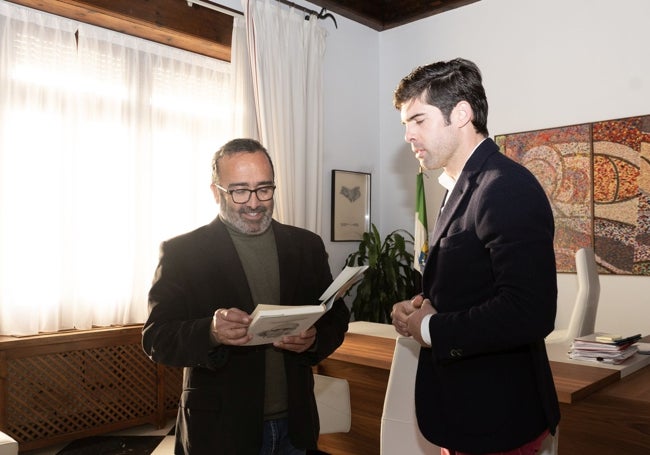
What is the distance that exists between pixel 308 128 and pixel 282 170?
53 cm

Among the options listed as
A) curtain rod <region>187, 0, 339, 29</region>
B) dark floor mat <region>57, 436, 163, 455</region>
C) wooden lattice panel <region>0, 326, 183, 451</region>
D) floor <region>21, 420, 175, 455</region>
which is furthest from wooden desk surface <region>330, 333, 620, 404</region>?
curtain rod <region>187, 0, 339, 29</region>

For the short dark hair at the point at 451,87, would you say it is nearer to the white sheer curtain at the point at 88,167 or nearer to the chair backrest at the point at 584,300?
the chair backrest at the point at 584,300

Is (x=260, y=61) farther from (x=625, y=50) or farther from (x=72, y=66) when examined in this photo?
(x=625, y=50)

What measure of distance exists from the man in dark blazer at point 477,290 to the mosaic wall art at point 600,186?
3.40 metres

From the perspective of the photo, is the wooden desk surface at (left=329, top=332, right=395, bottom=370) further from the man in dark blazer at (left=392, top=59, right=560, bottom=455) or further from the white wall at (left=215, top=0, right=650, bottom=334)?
the white wall at (left=215, top=0, right=650, bottom=334)

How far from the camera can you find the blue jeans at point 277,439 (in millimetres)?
1729

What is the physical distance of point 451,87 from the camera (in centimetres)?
146

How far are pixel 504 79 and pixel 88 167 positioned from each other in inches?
136

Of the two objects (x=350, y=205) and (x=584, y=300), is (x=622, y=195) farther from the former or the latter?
(x=350, y=205)

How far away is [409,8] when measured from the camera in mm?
5855

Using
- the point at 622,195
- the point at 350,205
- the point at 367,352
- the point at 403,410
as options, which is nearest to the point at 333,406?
the point at 367,352

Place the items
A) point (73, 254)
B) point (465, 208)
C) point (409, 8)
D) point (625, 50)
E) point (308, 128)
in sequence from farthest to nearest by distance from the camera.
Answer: point (409, 8) < point (308, 128) < point (625, 50) < point (73, 254) < point (465, 208)

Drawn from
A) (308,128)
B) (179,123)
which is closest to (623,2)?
(308,128)

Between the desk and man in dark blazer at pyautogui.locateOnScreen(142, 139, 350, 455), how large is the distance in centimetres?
99
